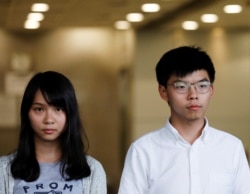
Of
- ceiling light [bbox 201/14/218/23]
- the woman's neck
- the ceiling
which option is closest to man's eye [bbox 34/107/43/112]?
the woman's neck

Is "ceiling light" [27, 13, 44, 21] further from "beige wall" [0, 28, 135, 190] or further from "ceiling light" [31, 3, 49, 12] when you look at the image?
"beige wall" [0, 28, 135, 190]

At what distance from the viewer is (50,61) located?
8805 mm

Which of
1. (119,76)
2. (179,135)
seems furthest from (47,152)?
(119,76)

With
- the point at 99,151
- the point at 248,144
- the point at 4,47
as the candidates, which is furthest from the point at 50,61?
the point at 248,144

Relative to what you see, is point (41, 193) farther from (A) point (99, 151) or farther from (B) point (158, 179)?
(A) point (99, 151)

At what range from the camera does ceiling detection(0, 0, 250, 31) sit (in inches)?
255

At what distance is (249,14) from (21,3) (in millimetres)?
2375

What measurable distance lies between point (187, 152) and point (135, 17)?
5.00 m

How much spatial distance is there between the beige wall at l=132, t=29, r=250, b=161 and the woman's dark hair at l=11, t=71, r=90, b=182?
5746 mm

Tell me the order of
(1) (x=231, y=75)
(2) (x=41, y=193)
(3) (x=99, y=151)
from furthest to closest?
(3) (x=99, y=151) → (1) (x=231, y=75) → (2) (x=41, y=193)

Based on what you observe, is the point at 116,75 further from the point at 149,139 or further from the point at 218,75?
the point at 149,139

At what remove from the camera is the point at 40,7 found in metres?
6.56

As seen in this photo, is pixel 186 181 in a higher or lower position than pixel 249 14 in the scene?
lower

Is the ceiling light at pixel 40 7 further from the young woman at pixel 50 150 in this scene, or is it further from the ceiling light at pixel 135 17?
the young woman at pixel 50 150
